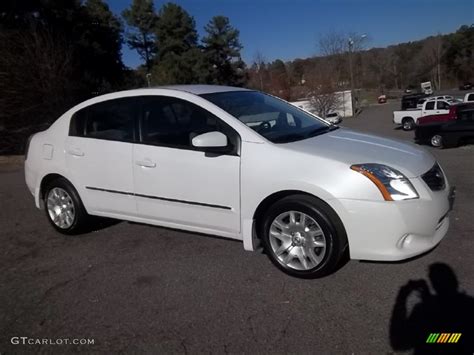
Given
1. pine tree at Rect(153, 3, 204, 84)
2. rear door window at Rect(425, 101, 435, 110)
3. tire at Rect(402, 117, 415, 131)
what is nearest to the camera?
tire at Rect(402, 117, 415, 131)

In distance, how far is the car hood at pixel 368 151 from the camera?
327 centimetres

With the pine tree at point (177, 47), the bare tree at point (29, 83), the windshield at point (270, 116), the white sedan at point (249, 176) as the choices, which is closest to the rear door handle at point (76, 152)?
the white sedan at point (249, 176)

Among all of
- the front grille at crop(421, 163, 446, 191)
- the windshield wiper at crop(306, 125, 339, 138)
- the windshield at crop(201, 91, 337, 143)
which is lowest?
the front grille at crop(421, 163, 446, 191)

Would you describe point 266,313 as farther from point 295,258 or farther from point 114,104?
point 114,104

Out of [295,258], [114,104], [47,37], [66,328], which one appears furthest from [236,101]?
[47,37]

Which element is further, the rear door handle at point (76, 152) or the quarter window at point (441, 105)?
the quarter window at point (441, 105)

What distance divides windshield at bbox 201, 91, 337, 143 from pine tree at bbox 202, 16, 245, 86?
155 ft

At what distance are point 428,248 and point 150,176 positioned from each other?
2.53 meters

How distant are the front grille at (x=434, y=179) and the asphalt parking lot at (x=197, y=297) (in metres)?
0.67

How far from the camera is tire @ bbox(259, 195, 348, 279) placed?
3234mm

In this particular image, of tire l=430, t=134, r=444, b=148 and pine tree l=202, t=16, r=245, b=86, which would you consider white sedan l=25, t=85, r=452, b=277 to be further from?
pine tree l=202, t=16, r=245, b=86

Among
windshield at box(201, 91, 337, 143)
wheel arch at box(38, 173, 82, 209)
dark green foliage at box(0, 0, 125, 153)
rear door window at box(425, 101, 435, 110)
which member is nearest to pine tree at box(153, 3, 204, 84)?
dark green foliage at box(0, 0, 125, 153)

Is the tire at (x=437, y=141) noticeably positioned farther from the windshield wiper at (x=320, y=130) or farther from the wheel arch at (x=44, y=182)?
the wheel arch at (x=44, y=182)

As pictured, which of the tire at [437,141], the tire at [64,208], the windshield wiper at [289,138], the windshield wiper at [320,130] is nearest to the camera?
the windshield wiper at [289,138]
